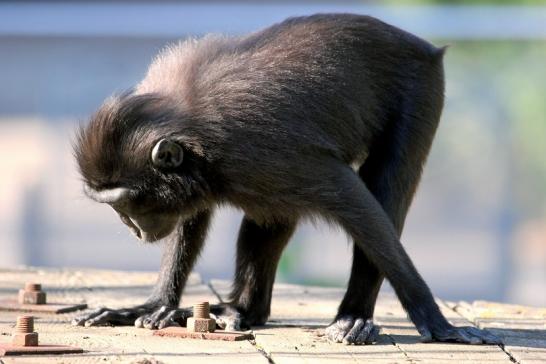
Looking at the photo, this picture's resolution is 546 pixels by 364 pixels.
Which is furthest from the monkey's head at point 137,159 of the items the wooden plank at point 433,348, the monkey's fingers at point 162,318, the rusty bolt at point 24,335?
the wooden plank at point 433,348

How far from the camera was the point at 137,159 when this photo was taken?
6316 mm

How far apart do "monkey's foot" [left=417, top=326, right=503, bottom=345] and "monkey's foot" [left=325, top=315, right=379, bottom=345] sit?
0.25 m

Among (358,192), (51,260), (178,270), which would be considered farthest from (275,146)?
(51,260)

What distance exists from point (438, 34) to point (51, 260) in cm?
607

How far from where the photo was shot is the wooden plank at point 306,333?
226 inches

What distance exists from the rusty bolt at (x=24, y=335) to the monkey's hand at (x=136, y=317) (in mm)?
972

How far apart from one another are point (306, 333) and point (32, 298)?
1.54 meters

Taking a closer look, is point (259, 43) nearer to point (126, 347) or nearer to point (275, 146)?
point (275, 146)

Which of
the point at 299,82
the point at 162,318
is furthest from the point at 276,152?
the point at 162,318

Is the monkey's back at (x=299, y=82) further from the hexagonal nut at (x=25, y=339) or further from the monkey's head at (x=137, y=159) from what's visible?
the hexagonal nut at (x=25, y=339)

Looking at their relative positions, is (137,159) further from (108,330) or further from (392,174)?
(392,174)

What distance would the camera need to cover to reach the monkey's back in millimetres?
6293

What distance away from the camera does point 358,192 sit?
→ 629cm

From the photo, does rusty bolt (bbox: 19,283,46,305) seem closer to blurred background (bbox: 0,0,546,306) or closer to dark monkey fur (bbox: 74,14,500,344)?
dark monkey fur (bbox: 74,14,500,344)
